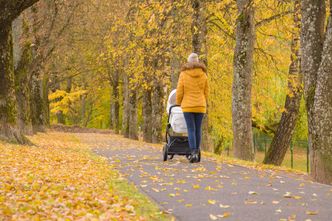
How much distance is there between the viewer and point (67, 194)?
8.59 m

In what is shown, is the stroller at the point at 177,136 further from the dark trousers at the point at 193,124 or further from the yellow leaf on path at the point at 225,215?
the yellow leaf on path at the point at 225,215

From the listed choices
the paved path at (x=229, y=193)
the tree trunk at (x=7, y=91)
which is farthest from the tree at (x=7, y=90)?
the paved path at (x=229, y=193)

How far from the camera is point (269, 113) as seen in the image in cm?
3300

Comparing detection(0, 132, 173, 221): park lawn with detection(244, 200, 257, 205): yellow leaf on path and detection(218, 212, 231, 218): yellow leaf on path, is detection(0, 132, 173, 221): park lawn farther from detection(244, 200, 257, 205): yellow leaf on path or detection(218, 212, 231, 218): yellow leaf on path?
detection(244, 200, 257, 205): yellow leaf on path

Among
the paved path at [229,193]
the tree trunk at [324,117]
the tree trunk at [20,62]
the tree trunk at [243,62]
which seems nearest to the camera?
the paved path at [229,193]

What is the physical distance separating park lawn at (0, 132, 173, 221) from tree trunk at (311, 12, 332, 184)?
3597 mm

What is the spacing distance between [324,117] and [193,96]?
10.9 ft

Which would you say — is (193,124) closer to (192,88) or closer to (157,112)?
(192,88)

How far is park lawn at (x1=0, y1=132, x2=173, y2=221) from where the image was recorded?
23.0 feet

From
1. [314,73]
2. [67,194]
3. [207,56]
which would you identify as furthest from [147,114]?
[67,194]

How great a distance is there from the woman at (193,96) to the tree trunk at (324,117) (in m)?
2.98

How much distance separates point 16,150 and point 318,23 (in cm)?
890

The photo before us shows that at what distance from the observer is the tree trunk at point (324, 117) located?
10289mm

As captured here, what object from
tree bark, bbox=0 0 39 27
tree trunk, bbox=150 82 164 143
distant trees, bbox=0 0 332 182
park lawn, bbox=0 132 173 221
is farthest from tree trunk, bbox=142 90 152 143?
tree bark, bbox=0 0 39 27
